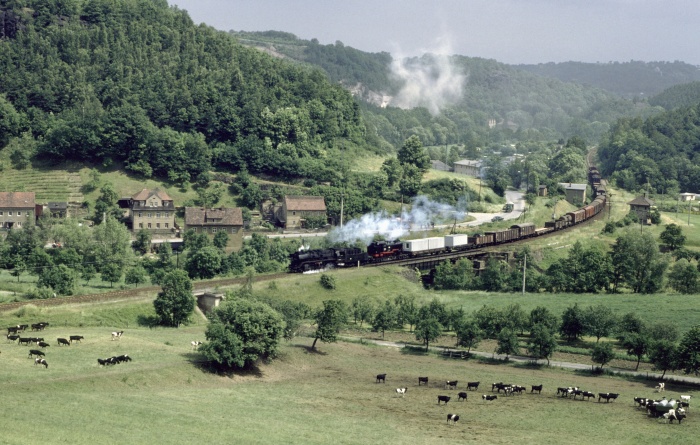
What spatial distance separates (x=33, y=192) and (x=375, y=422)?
286ft

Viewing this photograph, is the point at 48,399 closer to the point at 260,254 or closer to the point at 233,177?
the point at 260,254

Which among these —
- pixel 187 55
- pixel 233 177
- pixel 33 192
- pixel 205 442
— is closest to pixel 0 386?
pixel 205 442

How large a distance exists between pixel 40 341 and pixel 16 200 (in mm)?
64556

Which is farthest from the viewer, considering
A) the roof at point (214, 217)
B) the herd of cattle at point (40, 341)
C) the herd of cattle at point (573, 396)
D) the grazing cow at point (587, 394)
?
the roof at point (214, 217)

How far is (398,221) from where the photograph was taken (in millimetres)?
131625

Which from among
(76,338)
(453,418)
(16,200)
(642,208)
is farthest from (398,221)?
(453,418)

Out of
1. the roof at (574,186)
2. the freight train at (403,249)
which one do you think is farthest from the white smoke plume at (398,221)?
the roof at (574,186)

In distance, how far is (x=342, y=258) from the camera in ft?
332

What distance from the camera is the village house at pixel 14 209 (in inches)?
4818

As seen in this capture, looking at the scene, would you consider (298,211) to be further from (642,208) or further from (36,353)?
(36,353)

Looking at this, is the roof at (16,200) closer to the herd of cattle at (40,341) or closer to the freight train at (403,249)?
the freight train at (403,249)

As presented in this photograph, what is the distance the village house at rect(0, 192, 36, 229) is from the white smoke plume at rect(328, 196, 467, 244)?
135ft

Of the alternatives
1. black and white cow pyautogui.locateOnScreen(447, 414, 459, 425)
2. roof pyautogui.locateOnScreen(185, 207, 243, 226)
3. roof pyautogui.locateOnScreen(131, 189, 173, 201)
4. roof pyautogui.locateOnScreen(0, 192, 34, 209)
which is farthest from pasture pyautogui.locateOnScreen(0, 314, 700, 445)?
roof pyautogui.locateOnScreen(0, 192, 34, 209)

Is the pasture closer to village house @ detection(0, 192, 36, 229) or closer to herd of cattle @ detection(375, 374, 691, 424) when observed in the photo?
herd of cattle @ detection(375, 374, 691, 424)
